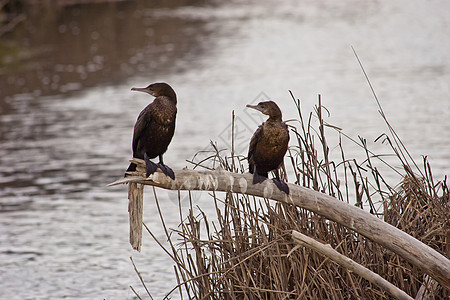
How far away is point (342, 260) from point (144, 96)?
43.8ft

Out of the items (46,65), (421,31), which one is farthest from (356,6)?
(46,65)

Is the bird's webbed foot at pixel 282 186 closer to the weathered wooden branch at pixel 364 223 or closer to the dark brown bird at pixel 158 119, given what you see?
the weathered wooden branch at pixel 364 223

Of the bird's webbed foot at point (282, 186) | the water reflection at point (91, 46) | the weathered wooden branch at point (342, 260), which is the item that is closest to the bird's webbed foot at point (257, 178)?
the bird's webbed foot at point (282, 186)

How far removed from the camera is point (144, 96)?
17.0m

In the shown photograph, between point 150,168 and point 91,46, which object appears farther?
point 91,46

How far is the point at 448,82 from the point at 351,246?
39.4 feet

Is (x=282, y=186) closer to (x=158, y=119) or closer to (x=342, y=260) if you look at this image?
(x=342, y=260)

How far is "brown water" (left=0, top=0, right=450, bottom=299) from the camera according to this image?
8711mm

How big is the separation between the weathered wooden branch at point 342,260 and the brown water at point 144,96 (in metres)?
1.32

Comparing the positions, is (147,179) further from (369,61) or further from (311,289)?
(369,61)

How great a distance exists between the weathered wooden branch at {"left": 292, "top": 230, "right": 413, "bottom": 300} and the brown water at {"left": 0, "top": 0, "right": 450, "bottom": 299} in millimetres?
1316

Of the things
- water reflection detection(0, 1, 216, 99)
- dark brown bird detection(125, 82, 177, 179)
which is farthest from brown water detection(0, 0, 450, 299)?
dark brown bird detection(125, 82, 177, 179)

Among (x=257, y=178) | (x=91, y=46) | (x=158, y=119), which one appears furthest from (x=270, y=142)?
(x=91, y=46)

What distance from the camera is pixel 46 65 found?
20250 mm
